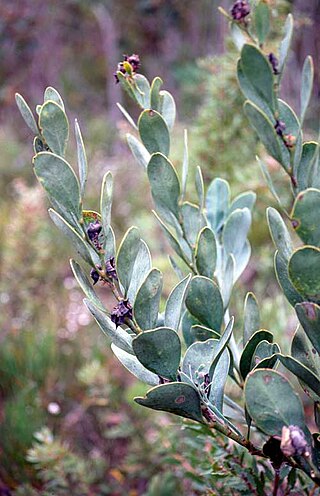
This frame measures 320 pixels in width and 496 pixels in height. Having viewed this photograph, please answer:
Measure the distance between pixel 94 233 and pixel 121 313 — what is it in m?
0.06

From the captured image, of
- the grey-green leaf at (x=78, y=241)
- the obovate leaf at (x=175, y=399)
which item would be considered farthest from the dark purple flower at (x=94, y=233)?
the obovate leaf at (x=175, y=399)

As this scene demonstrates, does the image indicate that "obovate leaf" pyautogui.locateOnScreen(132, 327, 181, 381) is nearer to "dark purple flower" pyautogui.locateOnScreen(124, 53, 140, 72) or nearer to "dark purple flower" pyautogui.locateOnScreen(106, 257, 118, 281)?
"dark purple flower" pyautogui.locateOnScreen(106, 257, 118, 281)

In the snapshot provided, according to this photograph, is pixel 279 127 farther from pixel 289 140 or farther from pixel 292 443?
pixel 292 443

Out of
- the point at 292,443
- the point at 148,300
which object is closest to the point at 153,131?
the point at 148,300

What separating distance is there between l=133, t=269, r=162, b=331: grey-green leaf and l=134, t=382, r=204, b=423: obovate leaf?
1.8 inches

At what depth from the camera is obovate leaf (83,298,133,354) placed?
1.24 feet

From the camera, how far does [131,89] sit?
1.50 feet

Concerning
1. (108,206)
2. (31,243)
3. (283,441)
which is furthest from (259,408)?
(31,243)

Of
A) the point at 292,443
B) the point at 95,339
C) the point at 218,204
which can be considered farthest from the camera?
the point at 95,339

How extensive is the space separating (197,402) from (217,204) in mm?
263

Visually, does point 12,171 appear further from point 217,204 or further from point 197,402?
point 197,402

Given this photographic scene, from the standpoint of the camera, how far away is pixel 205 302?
1.43 feet

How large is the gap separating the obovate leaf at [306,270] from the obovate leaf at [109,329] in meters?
0.12

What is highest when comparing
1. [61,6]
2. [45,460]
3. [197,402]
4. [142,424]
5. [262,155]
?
[61,6]
